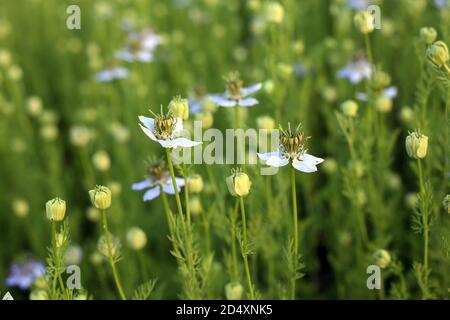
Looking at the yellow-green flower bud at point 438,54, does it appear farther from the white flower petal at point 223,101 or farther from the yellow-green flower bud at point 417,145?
the white flower petal at point 223,101

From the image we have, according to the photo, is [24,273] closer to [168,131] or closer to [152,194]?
[152,194]

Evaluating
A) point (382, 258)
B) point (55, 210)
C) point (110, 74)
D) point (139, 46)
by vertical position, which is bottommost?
point (382, 258)

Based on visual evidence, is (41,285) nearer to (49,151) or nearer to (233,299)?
(233,299)

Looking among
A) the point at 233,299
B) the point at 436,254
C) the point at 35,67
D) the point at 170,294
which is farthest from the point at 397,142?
the point at 35,67

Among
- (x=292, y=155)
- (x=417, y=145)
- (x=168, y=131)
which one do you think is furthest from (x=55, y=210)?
(x=417, y=145)

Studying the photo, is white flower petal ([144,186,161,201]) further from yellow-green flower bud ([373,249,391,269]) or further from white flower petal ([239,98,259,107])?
yellow-green flower bud ([373,249,391,269])

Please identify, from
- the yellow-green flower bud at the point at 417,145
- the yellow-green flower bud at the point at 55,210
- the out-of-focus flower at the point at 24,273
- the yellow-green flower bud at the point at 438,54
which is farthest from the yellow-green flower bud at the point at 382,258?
the out-of-focus flower at the point at 24,273
